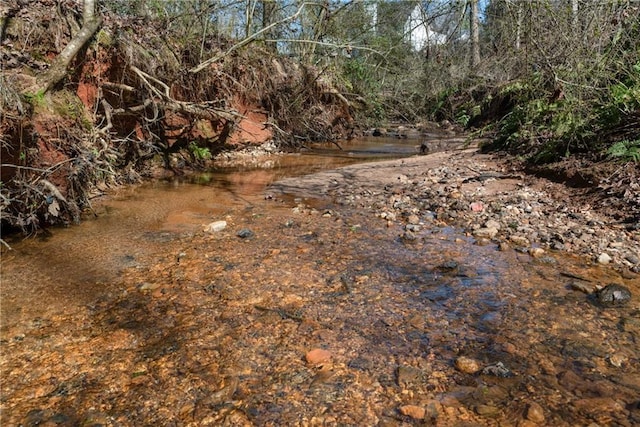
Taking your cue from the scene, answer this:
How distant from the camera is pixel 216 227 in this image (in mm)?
4582

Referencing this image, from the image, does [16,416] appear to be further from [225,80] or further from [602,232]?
[225,80]

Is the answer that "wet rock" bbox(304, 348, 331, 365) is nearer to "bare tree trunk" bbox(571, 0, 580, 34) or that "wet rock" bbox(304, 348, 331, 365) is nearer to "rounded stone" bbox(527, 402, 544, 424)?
"rounded stone" bbox(527, 402, 544, 424)

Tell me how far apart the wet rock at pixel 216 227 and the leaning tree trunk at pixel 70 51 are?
7.87 feet

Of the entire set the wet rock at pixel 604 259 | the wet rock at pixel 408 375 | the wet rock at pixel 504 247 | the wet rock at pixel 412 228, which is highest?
the wet rock at pixel 412 228

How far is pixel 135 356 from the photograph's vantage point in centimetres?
241

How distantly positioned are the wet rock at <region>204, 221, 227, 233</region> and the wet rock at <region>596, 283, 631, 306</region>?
10.9ft

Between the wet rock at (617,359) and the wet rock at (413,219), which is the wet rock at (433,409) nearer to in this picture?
the wet rock at (617,359)

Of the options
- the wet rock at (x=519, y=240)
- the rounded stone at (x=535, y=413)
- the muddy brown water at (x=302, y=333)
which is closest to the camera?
the rounded stone at (x=535, y=413)

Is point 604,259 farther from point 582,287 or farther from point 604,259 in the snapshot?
point 582,287

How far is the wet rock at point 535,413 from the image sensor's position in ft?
6.18

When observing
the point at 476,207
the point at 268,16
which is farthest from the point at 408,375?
the point at 268,16

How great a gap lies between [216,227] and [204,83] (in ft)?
17.3

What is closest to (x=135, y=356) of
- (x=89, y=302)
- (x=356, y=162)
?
(x=89, y=302)

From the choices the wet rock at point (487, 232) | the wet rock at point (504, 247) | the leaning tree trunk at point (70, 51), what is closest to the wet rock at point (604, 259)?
the wet rock at point (504, 247)
